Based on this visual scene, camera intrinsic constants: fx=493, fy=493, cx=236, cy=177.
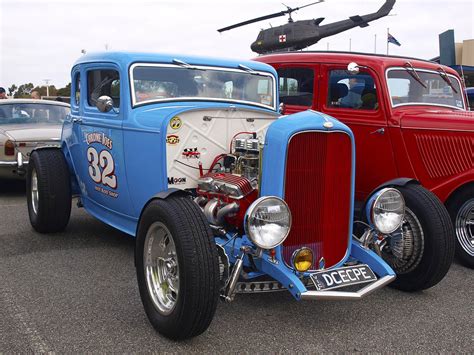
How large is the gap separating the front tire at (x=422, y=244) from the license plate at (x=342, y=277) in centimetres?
64

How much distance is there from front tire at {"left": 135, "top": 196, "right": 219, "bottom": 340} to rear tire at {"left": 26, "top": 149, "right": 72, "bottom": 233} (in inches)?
81.7

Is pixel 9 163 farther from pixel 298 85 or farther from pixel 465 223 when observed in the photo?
pixel 465 223

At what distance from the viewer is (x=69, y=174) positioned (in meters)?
5.02

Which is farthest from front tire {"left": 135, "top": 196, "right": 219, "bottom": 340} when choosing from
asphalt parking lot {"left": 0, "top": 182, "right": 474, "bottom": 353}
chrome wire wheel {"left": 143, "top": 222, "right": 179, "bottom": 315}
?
asphalt parking lot {"left": 0, "top": 182, "right": 474, "bottom": 353}

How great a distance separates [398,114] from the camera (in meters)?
4.94

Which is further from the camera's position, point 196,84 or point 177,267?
point 196,84

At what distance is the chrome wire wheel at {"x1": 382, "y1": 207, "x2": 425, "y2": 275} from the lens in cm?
357

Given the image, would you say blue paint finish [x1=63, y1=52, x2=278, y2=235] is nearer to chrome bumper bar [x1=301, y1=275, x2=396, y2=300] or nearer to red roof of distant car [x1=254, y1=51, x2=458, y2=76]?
red roof of distant car [x1=254, y1=51, x2=458, y2=76]

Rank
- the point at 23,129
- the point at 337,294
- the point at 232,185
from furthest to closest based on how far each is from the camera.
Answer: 1. the point at 23,129
2. the point at 232,185
3. the point at 337,294

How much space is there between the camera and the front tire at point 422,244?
137 inches

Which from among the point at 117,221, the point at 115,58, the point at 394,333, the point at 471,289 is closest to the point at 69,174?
the point at 117,221

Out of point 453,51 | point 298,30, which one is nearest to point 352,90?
point 298,30

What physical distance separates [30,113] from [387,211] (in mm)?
6387

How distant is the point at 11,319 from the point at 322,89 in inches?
150
